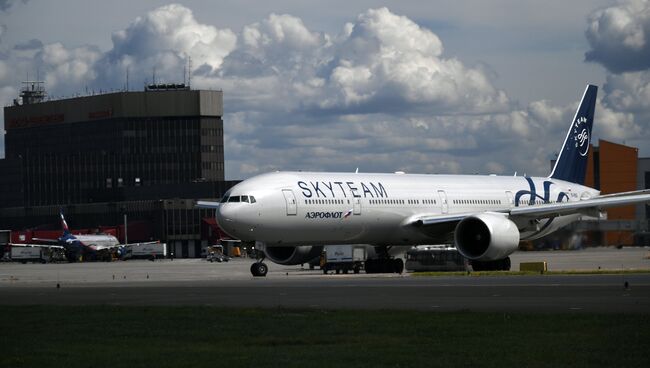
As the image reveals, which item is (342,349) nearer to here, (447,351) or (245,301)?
(447,351)

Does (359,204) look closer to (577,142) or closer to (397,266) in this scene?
(397,266)

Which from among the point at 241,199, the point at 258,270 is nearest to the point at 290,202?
the point at 241,199

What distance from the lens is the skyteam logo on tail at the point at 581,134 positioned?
7000 centimetres

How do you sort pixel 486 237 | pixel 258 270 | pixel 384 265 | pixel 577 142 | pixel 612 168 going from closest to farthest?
pixel 486 237 < pixel 258 270 < pixel 384 265 < pixel 577 142 < pixel 612 168

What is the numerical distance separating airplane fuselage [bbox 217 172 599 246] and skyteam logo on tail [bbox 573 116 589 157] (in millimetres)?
5178

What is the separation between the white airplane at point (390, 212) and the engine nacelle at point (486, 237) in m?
0.05

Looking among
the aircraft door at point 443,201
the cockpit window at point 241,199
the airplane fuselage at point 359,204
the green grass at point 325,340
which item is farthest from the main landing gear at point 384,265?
the green grass at point 325,340

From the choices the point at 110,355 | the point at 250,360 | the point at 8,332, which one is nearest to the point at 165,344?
the point at 110,355

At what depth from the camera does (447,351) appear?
59.1ft

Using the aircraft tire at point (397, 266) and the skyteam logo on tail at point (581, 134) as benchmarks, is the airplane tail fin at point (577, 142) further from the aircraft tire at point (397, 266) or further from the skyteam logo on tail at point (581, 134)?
the aircraft tire at point (397, 266)

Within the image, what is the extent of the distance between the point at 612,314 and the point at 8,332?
39.7 feet

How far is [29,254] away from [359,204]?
78729 mm

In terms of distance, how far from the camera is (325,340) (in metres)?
20.1

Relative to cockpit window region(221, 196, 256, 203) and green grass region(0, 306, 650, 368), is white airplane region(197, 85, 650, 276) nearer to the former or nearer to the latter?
cockpit window region(221, 196, 256, 203)
